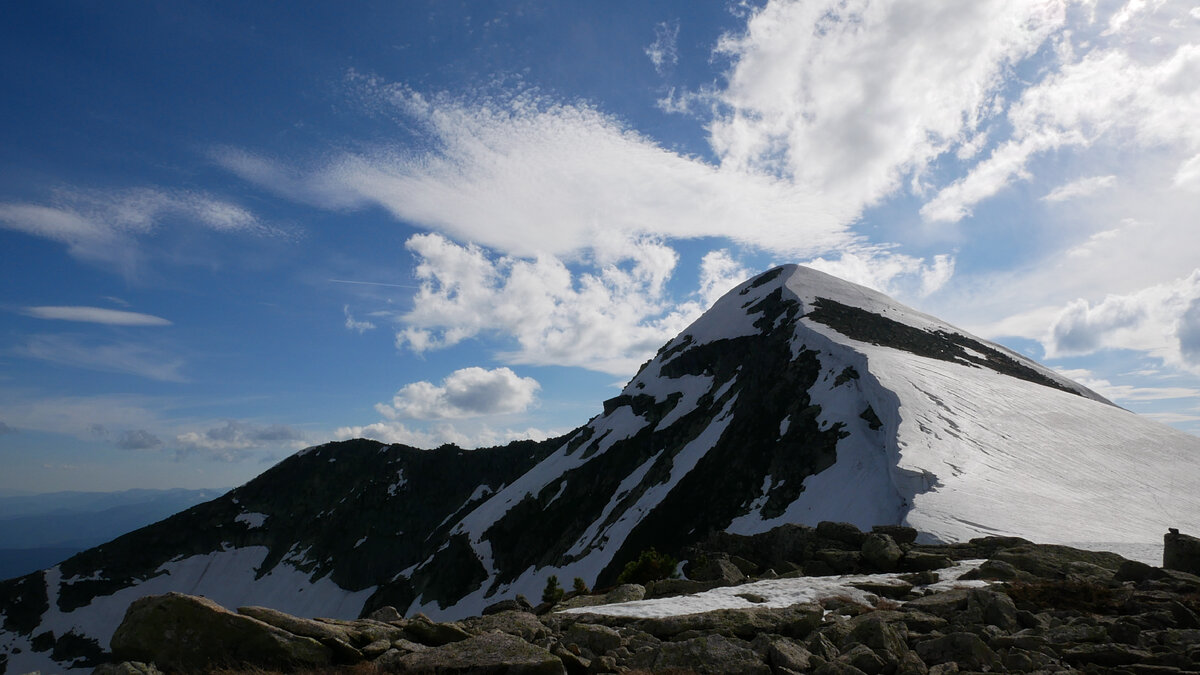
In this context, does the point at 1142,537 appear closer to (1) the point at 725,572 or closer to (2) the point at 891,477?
(2) the point at 891,477

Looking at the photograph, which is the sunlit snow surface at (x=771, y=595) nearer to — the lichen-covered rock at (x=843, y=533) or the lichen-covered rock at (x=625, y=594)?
the lichen-covered rock at (x=625, y=594)

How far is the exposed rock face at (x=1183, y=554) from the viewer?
50.7 ft

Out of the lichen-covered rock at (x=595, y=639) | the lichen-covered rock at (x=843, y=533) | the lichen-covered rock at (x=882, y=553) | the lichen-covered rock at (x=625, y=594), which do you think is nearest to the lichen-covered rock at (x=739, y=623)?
the lichen-covered rock at (x=595, y=639)

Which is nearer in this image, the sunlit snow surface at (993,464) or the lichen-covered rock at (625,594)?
the lichen-covered rock at (625,594)

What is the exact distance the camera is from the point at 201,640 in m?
9.11

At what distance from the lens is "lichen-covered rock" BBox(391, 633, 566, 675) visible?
850 centimetres

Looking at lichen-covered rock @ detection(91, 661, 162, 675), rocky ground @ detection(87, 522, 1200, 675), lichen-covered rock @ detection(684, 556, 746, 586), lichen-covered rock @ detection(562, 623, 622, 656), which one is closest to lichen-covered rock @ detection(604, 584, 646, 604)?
lichen-covered rock @ detection(684, 556, 746, 586)

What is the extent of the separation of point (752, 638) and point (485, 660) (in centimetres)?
508

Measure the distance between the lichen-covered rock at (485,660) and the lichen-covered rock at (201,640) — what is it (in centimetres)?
148

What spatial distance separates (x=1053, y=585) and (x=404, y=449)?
447ft

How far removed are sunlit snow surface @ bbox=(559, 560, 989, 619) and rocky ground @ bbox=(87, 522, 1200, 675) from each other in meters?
0.61

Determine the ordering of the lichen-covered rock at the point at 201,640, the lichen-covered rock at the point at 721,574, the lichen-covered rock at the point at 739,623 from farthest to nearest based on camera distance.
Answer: the lichen-covered rock at the point at 721,574 < the lichen-covered rock at the point at 739,623 < the lichen-covered rock at the point at 201,640

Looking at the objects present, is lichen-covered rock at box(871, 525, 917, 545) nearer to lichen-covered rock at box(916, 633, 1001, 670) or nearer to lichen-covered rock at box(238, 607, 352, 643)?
lichen-covered rock at box(916, 633, 1001, 670)

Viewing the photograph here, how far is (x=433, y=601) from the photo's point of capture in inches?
3140
